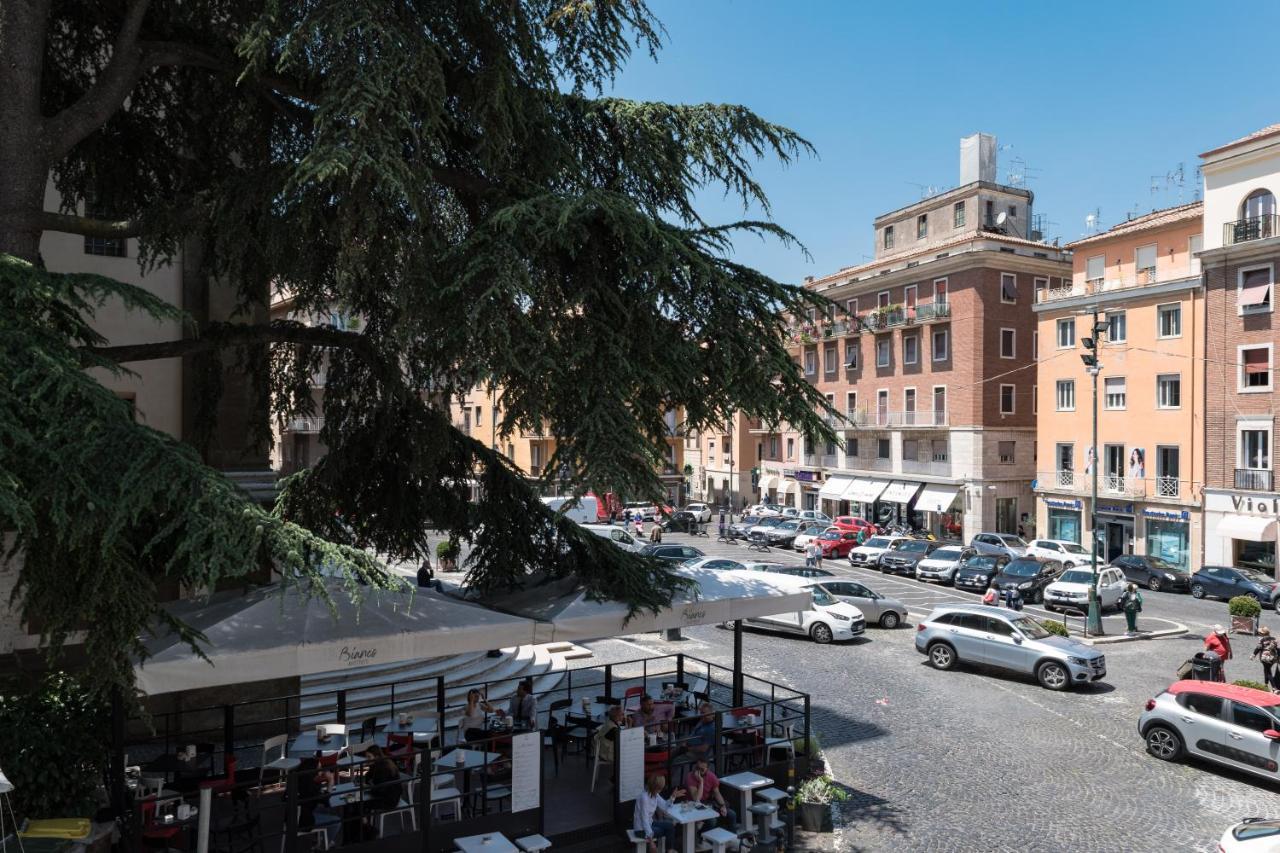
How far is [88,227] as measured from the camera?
29.7 ft

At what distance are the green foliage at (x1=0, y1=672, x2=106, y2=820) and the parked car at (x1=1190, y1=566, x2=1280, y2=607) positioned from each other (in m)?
31.1

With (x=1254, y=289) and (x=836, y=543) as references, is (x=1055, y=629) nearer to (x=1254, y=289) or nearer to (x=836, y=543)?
(x=836, y=543)

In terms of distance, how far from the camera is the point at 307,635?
28.8 ft

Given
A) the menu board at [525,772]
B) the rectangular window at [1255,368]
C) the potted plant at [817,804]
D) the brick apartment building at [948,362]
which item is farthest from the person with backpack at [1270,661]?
the brick apartment building at [948,362]

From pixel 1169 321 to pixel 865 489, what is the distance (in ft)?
61.0

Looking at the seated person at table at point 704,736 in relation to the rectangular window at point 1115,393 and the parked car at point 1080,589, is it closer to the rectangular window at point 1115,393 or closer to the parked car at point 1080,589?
the parked car at point 1080,589

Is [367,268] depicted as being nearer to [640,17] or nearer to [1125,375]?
[640,17]

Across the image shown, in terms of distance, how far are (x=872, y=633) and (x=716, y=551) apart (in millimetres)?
16893

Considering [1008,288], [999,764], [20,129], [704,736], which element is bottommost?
[999,764]

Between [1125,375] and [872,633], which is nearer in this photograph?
[872,633]

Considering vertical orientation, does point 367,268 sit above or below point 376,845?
above

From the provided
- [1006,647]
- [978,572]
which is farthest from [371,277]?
[978,572]

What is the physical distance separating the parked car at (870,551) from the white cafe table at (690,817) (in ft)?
89.3

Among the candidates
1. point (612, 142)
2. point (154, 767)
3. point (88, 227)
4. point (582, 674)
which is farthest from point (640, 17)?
point (582, 674)
